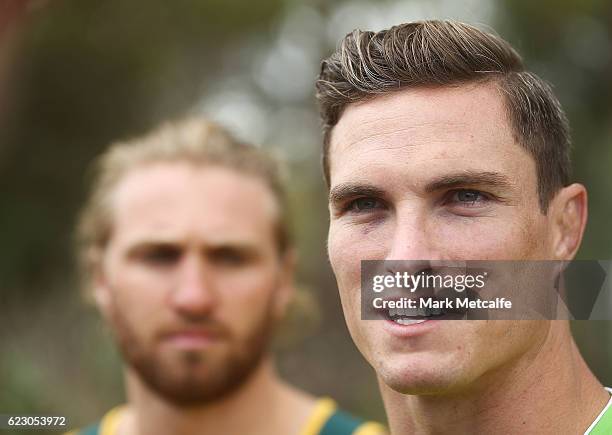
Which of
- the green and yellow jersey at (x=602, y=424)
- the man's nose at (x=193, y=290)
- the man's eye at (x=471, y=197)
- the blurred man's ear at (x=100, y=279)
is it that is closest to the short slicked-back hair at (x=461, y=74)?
the man's eye at (x=471, y=197)

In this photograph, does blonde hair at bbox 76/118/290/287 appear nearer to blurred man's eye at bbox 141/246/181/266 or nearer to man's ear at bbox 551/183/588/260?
blurred man's eye at bbox 141/246/181/266

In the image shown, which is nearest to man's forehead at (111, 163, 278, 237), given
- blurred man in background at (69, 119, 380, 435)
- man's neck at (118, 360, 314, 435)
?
blurred man in background at (69, 119, 380, 435)

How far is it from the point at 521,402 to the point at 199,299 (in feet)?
4.34

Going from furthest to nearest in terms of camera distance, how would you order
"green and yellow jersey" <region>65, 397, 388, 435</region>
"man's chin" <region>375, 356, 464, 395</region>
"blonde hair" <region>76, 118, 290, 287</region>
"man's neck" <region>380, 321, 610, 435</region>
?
"blonde hair" <region>76, 118, 290, 287</region> < "green and yellow jersey" <region>65, 397, 388, 435</region> < "man's neck" <region>380, 321, 610, 435</region> < "man's chin" <region>375, 356, 464, 395</region>

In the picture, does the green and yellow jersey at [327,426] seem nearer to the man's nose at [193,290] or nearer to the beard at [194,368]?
the beard at [194,368]

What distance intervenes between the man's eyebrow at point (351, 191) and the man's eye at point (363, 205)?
1 cm

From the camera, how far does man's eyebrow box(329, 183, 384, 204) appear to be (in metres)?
1.26

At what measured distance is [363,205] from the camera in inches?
50.9

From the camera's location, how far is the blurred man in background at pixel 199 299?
96.0 inches

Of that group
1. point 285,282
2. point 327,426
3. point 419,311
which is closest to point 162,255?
point 285,282

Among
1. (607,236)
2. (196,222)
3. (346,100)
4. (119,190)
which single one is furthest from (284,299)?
(346,100)

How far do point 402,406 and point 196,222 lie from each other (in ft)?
4.23

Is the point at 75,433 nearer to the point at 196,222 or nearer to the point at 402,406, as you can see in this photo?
the point at 196,222

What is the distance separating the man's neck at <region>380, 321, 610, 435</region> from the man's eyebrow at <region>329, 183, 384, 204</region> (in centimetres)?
34
